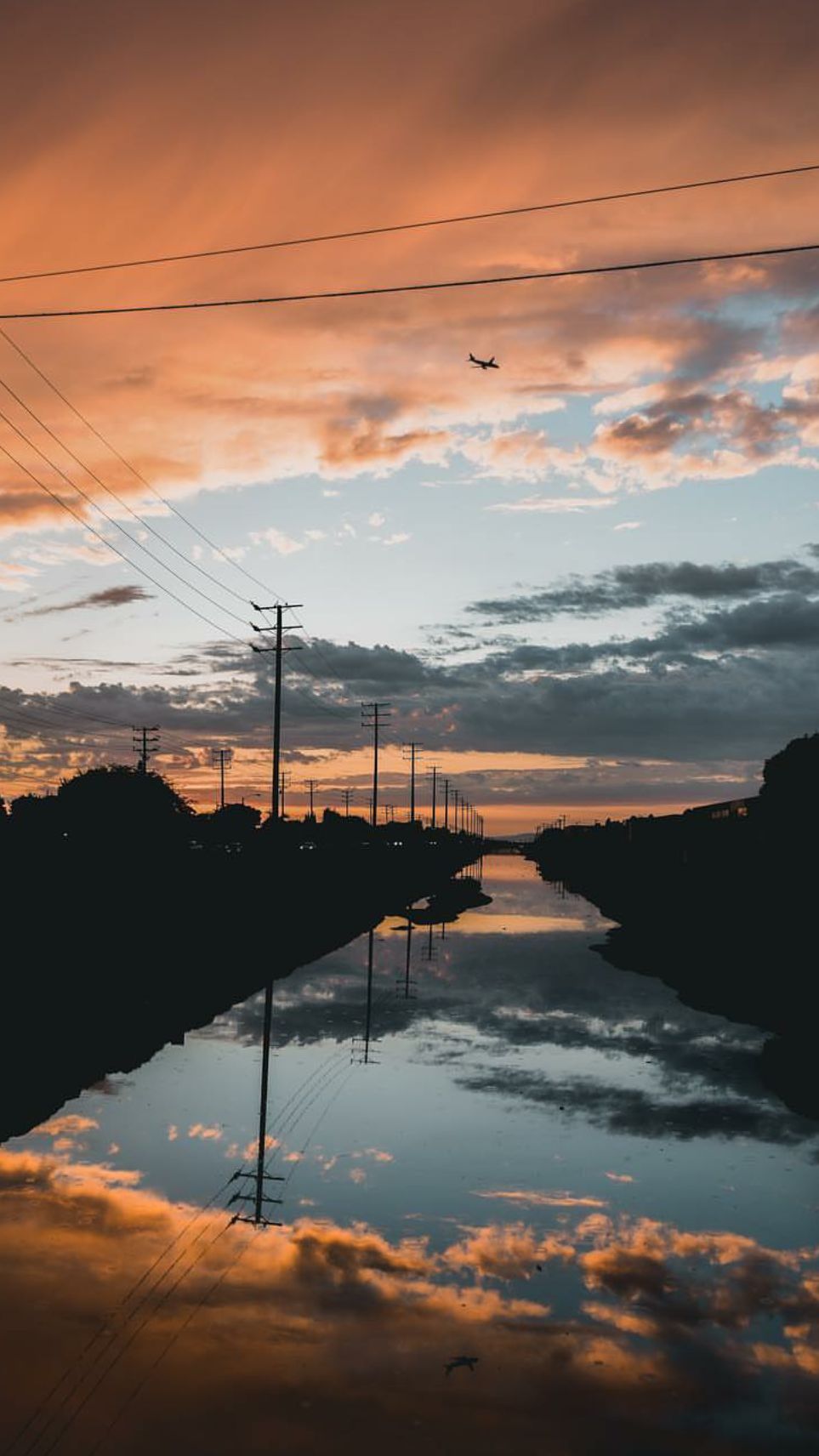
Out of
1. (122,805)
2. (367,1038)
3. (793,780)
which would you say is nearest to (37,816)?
(122,805)

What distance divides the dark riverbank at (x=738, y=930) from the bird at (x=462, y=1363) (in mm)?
9929

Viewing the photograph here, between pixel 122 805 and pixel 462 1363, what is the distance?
118m

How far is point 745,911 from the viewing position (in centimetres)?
5209

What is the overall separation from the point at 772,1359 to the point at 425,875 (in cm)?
9797

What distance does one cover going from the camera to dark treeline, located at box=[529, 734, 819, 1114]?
26.7 meters

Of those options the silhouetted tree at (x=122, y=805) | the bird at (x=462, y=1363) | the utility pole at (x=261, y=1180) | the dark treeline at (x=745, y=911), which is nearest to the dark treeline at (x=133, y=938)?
the utility pole at (x=261, y=1180)

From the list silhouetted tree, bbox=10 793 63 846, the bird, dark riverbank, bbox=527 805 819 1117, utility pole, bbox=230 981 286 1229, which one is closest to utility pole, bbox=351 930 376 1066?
utility pole, bbox=230 981 286 1229

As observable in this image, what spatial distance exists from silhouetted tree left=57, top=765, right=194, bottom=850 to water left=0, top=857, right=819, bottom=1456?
268 ft

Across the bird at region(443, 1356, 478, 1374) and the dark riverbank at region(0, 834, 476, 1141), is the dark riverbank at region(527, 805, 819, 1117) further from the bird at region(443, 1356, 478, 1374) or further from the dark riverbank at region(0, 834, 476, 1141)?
the dark riverbank at region(0, 834, 476, 1141)

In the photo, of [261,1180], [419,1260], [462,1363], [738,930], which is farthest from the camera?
[738,930]

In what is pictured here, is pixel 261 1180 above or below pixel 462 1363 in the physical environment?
below

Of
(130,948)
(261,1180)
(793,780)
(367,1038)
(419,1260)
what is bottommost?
Answer: (367,1038)

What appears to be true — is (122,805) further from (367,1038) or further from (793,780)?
(367,1038)

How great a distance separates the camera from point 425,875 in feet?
349
